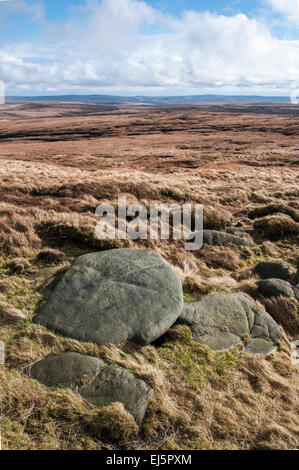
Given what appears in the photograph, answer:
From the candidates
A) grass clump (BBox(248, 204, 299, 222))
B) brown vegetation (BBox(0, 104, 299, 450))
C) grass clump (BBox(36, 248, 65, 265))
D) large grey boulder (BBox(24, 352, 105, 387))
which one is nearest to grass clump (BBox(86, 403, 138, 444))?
brown vegetation (BBox(0, 104, 299, 450))

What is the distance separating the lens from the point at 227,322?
21.1 ft

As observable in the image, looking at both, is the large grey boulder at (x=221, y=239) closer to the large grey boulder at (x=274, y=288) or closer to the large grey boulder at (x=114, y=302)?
the large grey boulder at (x=274, y=288)

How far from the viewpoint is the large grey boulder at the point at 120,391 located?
14.3ft

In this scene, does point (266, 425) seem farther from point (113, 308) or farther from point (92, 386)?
point (113, 308)

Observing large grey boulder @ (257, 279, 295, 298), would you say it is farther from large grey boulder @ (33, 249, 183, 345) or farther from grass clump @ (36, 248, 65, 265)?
grass clump @ (36, 248, 65, 265)

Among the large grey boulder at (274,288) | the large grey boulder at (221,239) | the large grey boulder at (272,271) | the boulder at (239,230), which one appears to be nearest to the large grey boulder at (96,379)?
the large grey boulder at (274,288)

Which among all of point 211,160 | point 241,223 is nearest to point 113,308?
point 241,223

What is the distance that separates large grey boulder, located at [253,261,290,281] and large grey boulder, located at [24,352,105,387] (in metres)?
5.91

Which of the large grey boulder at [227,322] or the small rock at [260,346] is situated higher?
the large grey boulder at [227,322]

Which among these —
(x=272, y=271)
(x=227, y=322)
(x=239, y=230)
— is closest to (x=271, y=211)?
(x=239, y=230)

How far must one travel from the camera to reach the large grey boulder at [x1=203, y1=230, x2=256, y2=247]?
37.5ft

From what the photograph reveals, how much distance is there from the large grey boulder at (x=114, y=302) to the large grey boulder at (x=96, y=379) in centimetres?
54

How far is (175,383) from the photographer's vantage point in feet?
16.1
